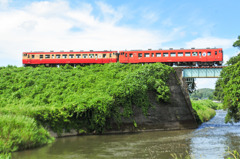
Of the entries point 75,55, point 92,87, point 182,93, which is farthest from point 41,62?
point 182,93

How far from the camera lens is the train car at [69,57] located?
1275 inches

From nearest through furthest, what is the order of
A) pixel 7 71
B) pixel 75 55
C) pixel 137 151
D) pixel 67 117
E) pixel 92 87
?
pixel 137 151, pixel 67 117, pixel 92 87, pixel 7 71, pixel 75 55

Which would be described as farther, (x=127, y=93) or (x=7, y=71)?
(x=7, y=71)

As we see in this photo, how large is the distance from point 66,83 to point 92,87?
303 centimetres

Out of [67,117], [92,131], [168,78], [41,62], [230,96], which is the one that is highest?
[41,62]

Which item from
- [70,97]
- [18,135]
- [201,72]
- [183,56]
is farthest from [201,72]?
[18,135]

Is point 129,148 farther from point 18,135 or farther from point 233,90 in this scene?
point 233,90

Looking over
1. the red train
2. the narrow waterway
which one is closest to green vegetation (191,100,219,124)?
the red train

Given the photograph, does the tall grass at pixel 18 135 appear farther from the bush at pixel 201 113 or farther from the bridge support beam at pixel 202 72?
the bush at pixel 201 113

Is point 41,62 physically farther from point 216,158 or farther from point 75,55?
point 216,158

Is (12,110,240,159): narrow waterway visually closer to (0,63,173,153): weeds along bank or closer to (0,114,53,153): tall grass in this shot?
(0,114,53,153): tall grass

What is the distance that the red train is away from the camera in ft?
97.6

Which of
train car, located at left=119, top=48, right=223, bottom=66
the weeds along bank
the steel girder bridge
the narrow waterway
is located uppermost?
train car, located at left=119, top=48, right=223, bottom=66

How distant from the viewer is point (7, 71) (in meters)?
Result: 26.6
